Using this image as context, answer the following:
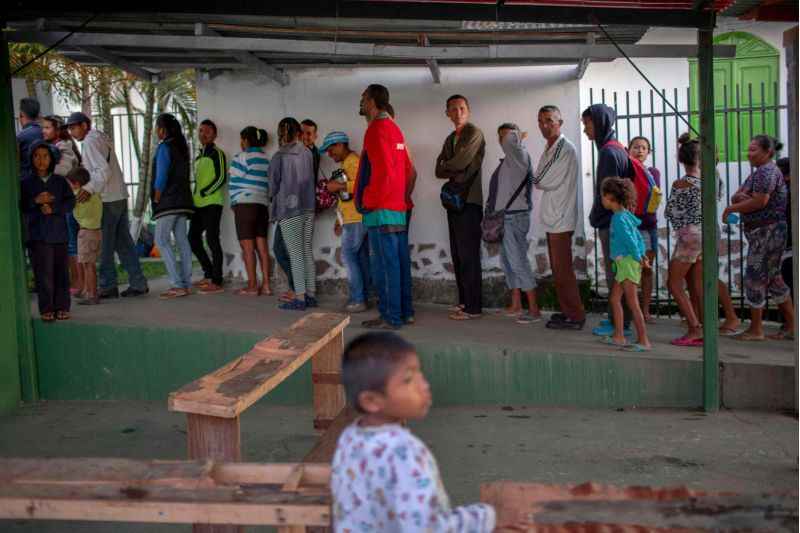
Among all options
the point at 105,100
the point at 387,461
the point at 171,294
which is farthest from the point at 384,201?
the point at 105,100

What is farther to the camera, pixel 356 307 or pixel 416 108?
pixel 416 108

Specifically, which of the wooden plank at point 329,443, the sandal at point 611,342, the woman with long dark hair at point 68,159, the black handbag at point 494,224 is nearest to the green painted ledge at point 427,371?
the sandal at point 611,342

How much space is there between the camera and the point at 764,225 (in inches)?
283

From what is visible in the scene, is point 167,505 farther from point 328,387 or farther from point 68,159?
point 68,159

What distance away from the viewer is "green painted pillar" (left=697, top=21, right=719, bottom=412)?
6.05 meters

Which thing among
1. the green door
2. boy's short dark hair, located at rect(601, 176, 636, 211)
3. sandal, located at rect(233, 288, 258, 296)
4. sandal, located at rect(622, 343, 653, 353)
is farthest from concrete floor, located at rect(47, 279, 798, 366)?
the green door

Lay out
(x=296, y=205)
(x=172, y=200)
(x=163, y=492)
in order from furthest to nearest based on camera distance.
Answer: (x=172, y=200) → (x=296, y=205) → (x=163, y=492)

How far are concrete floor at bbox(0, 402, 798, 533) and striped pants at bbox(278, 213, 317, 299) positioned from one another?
167 cm

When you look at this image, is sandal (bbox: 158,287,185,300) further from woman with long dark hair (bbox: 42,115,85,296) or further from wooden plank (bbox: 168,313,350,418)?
wooden plank (bbox: 168,313,350,418)

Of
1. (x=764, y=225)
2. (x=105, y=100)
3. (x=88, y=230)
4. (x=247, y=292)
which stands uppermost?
(x=105, y=100)

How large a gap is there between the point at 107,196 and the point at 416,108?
9.98 feet

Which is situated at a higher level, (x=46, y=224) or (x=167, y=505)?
(x=46, y=224)

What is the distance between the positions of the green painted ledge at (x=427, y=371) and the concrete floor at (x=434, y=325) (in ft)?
0.34

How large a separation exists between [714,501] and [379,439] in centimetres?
116
